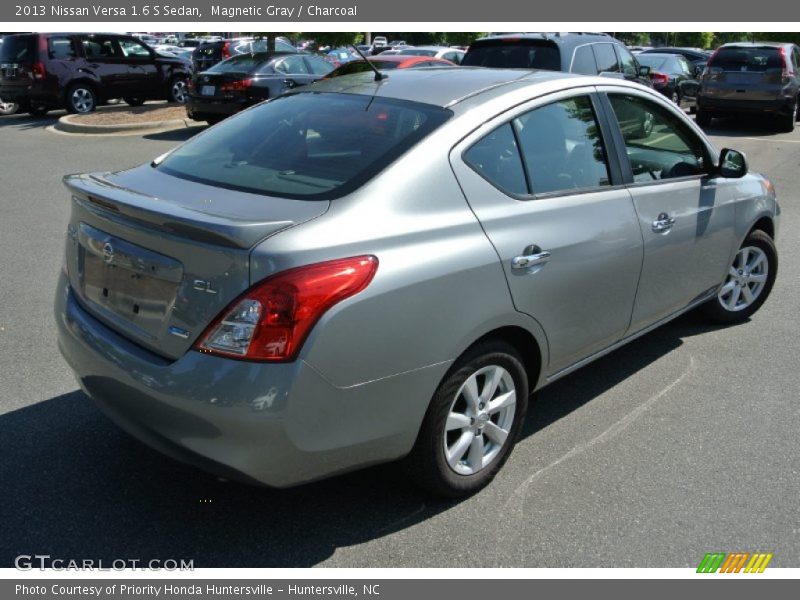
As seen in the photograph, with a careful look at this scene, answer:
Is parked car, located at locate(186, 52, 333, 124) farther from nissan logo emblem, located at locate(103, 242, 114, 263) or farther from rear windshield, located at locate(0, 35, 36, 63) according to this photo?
nissan logo emblem, located at locate(103, 242, 114, 263)

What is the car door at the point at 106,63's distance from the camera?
16.5 meters

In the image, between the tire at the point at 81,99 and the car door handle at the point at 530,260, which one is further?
the tire at the point at 81,99

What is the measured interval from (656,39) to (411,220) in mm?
72269

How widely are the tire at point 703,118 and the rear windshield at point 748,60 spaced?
938 millimetres

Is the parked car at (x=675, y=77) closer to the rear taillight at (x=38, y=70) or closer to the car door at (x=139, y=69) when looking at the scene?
the car door at (x=139, y=69)

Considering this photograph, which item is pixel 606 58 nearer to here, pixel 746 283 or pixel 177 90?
pixel 746 283

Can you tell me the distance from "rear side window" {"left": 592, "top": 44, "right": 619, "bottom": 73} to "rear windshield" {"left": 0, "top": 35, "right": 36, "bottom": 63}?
11.4 meters

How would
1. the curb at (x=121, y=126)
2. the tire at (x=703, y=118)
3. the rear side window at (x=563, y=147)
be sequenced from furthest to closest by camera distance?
1. the tire at (x=703, y=118)
2. the curb at (x=121, y=126)
3. the rear side window at (x=563, y=147)

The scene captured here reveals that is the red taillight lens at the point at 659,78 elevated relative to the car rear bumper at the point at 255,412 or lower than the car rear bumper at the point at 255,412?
elevated

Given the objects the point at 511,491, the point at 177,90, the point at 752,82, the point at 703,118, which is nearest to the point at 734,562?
the point at 511,491

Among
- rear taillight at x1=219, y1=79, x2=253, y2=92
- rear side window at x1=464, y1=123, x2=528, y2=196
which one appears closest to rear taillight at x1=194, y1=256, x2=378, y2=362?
rear side window at x1=464, y1=123, x2=528, y2=196

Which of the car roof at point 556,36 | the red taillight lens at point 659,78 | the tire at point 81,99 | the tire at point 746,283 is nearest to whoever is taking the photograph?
the tire at point 746,283

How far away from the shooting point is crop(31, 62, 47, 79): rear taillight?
15.7 metres

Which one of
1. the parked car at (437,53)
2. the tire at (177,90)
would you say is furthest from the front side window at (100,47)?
the parked car at (437,53)
